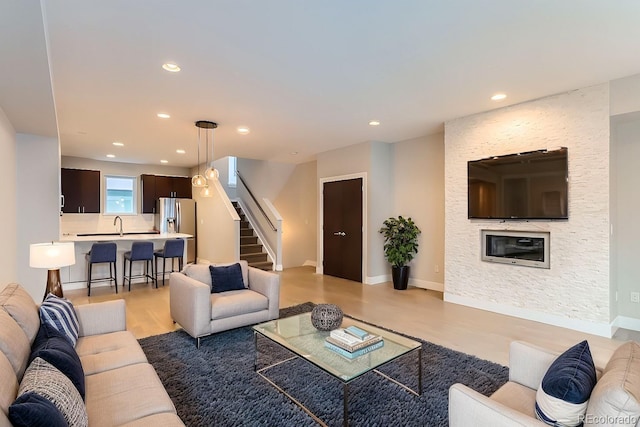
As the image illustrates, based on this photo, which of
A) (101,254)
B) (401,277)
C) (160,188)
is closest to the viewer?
(101,254)

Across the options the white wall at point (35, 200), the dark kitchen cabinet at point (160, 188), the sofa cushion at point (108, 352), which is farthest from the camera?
the dark kitchen cabinet at point (160, 188)

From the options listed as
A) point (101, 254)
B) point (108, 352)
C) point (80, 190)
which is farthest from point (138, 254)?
point (108, 352)

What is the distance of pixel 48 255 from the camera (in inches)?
115

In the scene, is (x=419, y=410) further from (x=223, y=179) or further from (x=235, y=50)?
(x=223, y=179)

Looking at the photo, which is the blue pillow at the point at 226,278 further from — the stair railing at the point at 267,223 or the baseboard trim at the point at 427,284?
the stair railing at the point at 267,223

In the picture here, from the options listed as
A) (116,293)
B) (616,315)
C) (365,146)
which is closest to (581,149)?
(616,315)

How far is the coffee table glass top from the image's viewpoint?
2085 mm

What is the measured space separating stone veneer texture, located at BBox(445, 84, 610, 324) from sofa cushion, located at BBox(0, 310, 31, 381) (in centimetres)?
468

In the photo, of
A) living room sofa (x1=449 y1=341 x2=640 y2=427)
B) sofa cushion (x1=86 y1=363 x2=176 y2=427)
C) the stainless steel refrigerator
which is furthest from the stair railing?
living room sofa (x1=449 y1=341 x2=640 y2=427)

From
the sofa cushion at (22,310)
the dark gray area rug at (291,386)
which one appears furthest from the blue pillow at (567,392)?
the sofa cushion at (22,310)

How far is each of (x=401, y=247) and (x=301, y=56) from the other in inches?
150

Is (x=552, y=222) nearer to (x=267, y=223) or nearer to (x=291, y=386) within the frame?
(x=291, y=386)

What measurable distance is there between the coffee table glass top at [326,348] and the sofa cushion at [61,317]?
4.21 feet

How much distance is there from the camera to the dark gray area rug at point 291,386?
2141mm
